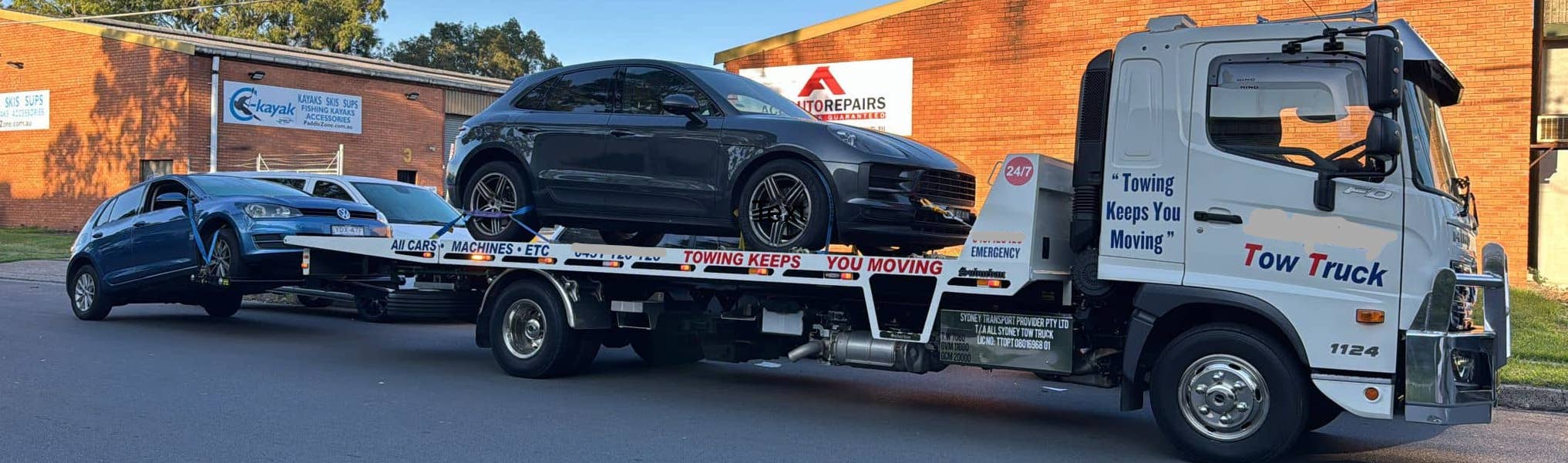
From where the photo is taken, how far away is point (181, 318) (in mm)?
14273

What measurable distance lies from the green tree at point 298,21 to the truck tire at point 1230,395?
175 ft

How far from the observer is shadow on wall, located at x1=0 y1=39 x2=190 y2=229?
29766 mm

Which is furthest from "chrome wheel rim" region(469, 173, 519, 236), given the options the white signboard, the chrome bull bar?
the white signboard

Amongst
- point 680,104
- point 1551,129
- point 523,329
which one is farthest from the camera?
point 1551,129

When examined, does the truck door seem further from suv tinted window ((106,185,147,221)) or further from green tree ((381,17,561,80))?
green tree ((381,17,561,80))

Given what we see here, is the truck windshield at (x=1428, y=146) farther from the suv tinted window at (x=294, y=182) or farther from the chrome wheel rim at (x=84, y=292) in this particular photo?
the chrome wheel rim at (x=84, y=292)

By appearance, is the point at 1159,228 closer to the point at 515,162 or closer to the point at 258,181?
the point at 515,162

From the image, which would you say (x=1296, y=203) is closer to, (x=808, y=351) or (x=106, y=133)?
(x=808, y=351)

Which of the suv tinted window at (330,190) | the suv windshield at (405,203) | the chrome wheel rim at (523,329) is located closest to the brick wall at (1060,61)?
the suv windshield at (405,203)

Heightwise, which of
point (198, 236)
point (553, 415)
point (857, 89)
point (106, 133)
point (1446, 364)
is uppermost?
point (857, 89)

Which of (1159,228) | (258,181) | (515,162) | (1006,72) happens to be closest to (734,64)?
(1006,72)

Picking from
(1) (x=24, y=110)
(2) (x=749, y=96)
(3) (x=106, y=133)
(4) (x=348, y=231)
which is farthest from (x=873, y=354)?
(1) (x=24, y=110)

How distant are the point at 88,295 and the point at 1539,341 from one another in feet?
47.3

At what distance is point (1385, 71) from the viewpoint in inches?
237
